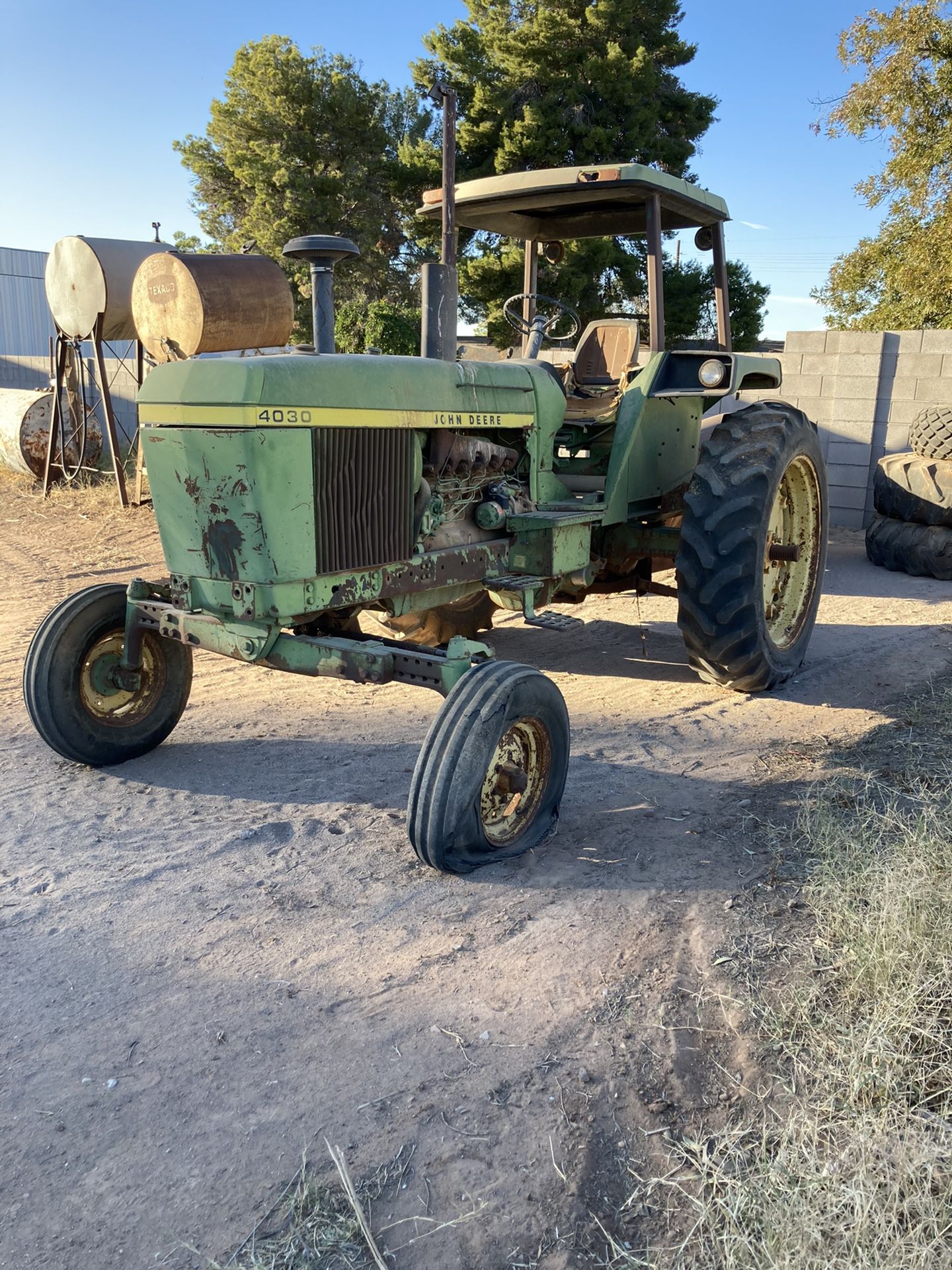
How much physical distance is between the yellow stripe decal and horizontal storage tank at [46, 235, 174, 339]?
30.3 feet

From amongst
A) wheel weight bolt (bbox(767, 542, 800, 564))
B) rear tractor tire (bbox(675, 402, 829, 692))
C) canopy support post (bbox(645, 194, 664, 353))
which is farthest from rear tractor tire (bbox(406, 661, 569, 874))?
canopy support post (bbox(645, 194, 664, 353))

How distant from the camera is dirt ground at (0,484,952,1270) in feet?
6.78

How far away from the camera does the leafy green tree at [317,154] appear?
79.8ft

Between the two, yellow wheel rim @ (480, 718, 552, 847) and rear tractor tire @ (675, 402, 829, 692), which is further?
rear tractor tire @ (675, 402, 829, 692)

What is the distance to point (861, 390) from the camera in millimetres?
9984

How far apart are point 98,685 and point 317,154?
24365 millimetres

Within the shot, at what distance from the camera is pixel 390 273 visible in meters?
25.7

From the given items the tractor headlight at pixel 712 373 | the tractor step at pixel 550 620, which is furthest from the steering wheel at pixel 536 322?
the tractor step at pixel 550 620

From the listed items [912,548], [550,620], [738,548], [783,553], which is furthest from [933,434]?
[550,620]

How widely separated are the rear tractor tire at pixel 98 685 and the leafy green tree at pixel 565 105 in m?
16.5

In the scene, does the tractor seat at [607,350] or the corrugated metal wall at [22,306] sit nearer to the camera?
the tractor seat at [607,350]

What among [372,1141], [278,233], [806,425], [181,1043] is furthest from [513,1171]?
[278,233]

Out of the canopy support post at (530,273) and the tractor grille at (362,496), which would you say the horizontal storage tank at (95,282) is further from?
the tractor grille at (362,496)

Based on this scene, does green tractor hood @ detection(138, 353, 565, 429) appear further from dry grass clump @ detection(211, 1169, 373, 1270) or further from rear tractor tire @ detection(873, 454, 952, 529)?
rear tractor tire @ detection(873, 454, 952, 529)
